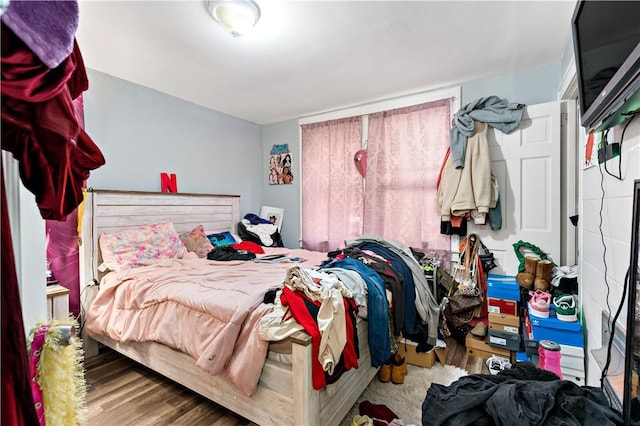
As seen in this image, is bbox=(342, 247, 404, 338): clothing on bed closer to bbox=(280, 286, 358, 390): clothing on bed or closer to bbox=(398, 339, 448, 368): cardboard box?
bbox=(398, 339, 448, 368): cardboard box

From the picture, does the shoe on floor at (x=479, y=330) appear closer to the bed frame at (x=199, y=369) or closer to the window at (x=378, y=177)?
the window at (x=378, y=177)

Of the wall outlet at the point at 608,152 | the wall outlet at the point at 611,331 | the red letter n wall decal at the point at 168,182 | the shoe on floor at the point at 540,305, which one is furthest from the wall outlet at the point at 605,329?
the red letter n wall decal at the point at 168,182

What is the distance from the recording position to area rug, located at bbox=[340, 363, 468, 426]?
1664mm

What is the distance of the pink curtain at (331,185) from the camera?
3.54 metres

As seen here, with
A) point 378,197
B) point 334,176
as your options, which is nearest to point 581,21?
point 378,197

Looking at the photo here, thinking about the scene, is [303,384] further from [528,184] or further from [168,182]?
[168,182]

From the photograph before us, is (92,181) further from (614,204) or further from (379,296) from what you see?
(614,204)

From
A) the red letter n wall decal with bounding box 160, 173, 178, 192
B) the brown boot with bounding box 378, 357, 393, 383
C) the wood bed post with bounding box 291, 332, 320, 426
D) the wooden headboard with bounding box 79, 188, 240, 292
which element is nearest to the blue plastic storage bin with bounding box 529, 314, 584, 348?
the brown boot with bounding box 378, 357, 393, 383

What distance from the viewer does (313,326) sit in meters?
1.33

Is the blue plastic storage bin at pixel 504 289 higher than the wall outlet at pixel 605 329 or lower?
lower

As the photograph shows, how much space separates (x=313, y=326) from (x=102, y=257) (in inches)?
83.2

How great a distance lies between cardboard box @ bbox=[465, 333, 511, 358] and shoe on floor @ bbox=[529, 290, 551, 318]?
0.48 metres

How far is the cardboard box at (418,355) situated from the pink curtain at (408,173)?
106 centimetres

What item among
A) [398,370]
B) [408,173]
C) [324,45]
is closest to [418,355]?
[398,370]
